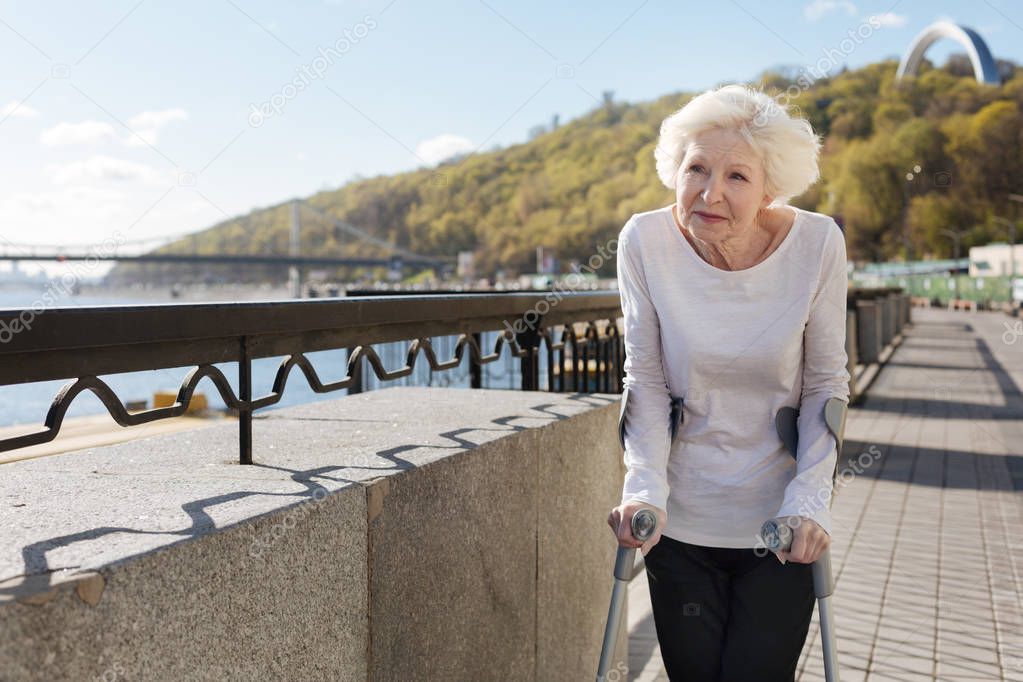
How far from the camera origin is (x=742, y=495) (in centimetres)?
216

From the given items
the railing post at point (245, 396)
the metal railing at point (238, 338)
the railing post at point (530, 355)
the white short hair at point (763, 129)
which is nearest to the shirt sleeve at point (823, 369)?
the white short hair at point (763, 129)

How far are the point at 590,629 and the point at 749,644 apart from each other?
4.79 ft

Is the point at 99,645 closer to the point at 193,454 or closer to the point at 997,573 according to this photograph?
the point at 193,454

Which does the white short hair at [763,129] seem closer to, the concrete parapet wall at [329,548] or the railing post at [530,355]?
the concrete parapet wall at [329,548]

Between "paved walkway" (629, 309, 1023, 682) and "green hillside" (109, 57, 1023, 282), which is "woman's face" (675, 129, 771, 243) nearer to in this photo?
"paved walkway" (629, 309, 1023, 682)

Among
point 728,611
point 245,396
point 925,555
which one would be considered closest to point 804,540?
point 728,611

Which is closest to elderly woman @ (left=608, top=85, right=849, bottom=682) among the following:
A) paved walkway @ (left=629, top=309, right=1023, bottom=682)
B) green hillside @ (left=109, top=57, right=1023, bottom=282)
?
paved walkway @ (left=629, top=309, right=1023, bottom=682)

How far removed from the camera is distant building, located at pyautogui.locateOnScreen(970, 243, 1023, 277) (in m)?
74.0

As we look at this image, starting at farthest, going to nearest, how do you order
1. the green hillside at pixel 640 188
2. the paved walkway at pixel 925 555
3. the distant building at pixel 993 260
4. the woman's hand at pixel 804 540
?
the distant building at pixel 993 260
the green hillside at pixel 640 188
the paved walkway at pixel 925 555
the woman's hand at pixel 804 540

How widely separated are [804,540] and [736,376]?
0.35m

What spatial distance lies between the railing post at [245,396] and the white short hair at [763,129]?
0.93 metres

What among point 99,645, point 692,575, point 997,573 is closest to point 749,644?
point 692,575

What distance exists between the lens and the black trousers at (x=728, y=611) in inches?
83.0

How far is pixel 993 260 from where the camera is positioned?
80125mm
